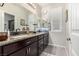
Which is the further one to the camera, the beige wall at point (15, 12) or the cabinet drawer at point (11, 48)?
the beige wall at point (15, 12)

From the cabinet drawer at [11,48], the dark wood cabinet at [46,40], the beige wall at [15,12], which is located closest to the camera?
the cabinet drawer at [11,48]

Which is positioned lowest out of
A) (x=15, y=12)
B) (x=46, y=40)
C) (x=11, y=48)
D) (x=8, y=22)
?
(x=46, y=40)

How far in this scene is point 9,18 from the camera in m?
2.35

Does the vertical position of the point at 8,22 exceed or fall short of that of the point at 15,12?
it falls short

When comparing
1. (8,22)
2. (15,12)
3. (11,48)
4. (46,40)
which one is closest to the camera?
(11,48)

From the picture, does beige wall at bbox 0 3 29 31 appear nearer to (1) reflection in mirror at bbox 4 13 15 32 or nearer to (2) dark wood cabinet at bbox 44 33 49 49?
(1) reflection in mirror at bbox 4 13 15 32

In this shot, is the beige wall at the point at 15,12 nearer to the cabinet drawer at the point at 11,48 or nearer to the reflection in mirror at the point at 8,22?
the reflection in mirror at the point at 8,22

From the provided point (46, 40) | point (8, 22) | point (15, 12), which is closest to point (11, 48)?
point (8, 22)

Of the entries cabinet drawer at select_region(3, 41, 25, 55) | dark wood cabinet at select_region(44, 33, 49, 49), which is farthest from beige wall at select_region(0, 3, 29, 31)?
dark wood cabinet at select_region(44, 33, 49, 49)

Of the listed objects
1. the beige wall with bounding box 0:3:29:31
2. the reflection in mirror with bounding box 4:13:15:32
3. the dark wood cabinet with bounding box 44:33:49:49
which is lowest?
the dark wood cabinet with bounding box 44:33:49:49

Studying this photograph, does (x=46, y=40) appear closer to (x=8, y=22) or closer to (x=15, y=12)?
(x=15, y=12)

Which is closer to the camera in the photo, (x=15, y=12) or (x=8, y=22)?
(x=8, y=22)

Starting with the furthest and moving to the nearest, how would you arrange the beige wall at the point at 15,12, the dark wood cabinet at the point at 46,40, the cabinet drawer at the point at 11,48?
the dark wood cabinet at the point at 46,40 < the beige wall at the point at 15,12 < the cabinet drawer at the point at 11,48

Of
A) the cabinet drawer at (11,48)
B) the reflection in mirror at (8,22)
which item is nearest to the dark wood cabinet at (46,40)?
the reflection in mirror at (8,22)
